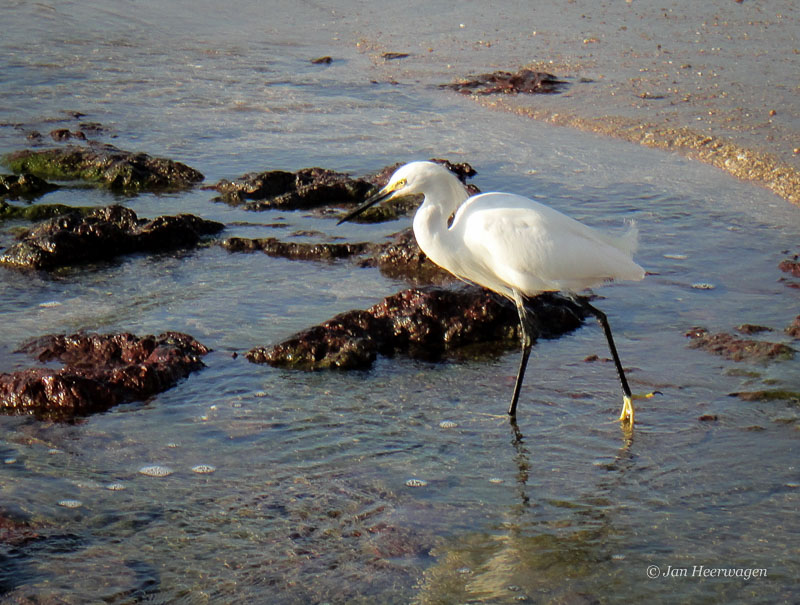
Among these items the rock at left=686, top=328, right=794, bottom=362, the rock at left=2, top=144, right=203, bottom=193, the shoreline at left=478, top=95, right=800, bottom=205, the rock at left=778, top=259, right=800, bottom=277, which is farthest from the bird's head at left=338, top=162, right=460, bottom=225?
the shoreline at left=478, top=95, right=800, bottom=205

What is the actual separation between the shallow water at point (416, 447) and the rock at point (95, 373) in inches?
5.0

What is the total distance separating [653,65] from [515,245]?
8.35m

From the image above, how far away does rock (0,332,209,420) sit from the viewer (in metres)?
4.91

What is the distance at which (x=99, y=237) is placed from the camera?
7.24 meters

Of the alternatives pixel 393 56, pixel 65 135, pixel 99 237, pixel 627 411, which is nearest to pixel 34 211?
pixel 99 237

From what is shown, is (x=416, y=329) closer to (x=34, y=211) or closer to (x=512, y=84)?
(x=34, y=211)

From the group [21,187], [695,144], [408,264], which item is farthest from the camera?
[695,144]

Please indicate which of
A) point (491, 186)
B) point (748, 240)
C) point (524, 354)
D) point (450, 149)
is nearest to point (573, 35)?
point (450, 149)

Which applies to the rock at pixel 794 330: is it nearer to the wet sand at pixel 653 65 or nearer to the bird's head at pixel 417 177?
the bird's head at pixel 417 177

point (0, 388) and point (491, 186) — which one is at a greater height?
point (491, 186)

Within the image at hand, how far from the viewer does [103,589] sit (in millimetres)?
3443

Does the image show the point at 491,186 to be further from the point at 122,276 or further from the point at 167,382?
the point at 167,382

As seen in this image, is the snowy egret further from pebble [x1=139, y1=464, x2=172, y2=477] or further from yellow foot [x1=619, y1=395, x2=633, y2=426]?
pebble [x1=139, y1=464, x2=172, y2=477]

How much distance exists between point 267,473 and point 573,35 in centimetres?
1170
